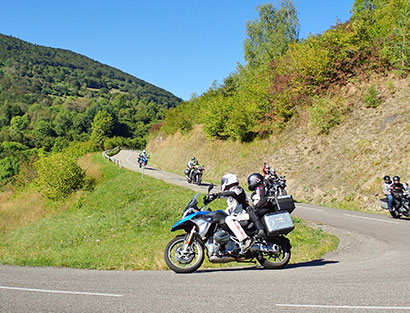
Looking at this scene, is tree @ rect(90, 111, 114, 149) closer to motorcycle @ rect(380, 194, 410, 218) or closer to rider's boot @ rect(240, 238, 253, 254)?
motorcycle @ rect(380, 194, 410, 218)

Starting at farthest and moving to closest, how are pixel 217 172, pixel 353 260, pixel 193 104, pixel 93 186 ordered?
pixel 193 104
pixel 217 172
pixel 93 186
pixel 353 260

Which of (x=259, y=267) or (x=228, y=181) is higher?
(x=228, y=181)

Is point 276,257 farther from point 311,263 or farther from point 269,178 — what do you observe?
point 269,178

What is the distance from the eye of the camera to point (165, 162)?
2151 inches

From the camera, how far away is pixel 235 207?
775cm

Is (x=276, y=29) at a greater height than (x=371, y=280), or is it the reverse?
(x=276, y=29)

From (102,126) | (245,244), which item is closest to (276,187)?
(245,244)

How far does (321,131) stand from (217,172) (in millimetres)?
12796

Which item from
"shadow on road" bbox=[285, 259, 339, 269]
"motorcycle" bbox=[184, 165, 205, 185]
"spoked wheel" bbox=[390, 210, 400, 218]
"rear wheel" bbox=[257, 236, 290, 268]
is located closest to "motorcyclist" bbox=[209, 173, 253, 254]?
"rear wheel" bbox=[257, 236, 290, 268]

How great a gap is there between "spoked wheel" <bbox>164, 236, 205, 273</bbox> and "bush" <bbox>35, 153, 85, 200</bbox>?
91.4 ft

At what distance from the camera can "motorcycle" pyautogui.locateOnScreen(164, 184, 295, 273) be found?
755 cm

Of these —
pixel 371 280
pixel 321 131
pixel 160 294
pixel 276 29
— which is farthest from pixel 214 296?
pixel 276 29

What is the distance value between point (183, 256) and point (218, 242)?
83cm

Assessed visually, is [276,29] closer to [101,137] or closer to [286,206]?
[286,206]
